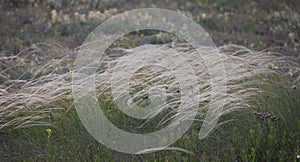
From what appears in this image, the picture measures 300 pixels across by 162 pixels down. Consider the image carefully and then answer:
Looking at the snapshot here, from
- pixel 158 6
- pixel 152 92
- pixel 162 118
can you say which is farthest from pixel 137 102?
pixel 158 6

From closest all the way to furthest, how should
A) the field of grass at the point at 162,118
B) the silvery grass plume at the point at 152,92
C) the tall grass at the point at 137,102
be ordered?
1. the field of grass at the point at 162,118
2. the tall grass at the point at 137,102
3. the silvery grass plume at the point at 152,92

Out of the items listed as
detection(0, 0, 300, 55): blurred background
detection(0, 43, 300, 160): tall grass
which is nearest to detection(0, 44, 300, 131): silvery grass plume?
detection(0, 43, 300, 160): tall grass

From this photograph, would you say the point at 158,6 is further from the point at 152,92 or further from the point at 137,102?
the point at 137,102

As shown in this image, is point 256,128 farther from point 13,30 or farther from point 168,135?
point 13,30

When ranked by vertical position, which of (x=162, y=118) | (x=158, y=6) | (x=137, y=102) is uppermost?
(x=137, y=102)

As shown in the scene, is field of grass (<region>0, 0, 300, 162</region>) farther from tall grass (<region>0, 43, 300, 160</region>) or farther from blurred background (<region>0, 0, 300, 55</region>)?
blurred background (<region>0, 0, 300, 55</region>)

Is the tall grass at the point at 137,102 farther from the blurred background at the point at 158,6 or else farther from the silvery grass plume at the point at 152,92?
the blurred background at the point at 158,6

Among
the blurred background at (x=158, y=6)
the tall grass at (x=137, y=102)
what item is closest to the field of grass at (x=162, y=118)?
the tall grass at (x=137, y=102)

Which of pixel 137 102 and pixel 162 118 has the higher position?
pixel 137 102

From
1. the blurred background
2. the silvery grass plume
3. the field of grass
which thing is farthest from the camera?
the blurred background

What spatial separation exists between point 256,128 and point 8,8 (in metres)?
6.66

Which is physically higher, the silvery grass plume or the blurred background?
the silvery grass plume

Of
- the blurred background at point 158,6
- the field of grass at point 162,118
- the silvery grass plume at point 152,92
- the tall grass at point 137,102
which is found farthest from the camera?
the blurred background at point 158,6

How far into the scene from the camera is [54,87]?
4766 millimetres
